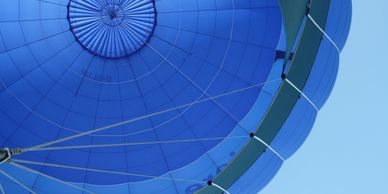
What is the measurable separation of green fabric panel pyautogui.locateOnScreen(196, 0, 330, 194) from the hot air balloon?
17mm

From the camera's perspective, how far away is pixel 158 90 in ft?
23.4

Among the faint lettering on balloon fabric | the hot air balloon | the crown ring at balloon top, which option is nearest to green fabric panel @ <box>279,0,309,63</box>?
the hot air balloon

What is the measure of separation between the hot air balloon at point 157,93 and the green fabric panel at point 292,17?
0.79ft

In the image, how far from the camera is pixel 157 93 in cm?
712

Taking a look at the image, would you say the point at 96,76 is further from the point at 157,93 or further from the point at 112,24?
the point at 157,93

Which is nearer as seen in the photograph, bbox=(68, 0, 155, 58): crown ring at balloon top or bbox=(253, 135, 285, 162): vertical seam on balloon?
bbox=(68, 0, 155, 58): crown ring at balloon top

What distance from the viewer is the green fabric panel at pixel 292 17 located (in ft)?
19.9

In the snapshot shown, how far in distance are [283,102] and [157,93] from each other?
5.81 ft

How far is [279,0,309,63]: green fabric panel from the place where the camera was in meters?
6.08

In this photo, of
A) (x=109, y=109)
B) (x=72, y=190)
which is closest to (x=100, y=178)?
(x=72, y=190)

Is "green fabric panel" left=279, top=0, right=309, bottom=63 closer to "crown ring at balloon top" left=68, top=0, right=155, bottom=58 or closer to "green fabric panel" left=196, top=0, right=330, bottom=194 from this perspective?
"green fabric panel" left=196, top=0, right=330, bottom=194

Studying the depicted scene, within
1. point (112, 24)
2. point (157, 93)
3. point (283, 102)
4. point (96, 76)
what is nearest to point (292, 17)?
point (283, 102)

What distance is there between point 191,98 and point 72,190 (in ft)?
7.02

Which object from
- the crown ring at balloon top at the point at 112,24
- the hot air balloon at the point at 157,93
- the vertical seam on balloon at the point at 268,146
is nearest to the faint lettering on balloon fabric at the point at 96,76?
the hot air balloon at the point at 157,93
